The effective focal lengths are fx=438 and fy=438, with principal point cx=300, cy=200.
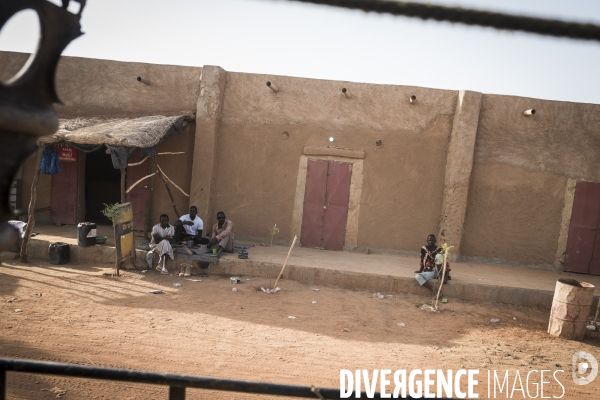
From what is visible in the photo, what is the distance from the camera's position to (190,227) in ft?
33.2

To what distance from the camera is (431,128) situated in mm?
10820

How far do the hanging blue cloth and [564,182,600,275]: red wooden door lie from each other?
12.3 meters

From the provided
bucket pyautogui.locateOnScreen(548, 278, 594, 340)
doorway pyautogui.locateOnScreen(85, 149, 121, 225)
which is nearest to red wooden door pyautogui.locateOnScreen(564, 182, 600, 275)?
bucket pyautogui.locateOnScreen(548, 278, 594, 340)

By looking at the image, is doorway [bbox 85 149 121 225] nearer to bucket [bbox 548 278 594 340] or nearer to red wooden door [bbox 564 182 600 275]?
bucket [bbox 548 278 594 340]

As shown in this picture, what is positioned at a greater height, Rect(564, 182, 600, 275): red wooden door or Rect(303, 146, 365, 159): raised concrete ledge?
Rect(303, 146, 365, 159): raised concrete ledge

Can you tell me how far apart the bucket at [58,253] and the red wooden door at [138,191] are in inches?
83.4

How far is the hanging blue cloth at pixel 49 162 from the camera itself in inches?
385

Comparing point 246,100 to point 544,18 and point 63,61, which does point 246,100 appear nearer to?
point 63,61

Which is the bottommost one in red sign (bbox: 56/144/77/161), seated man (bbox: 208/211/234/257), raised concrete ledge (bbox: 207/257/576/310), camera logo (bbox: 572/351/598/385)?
camera logo (bbox: 572/351/598/385)

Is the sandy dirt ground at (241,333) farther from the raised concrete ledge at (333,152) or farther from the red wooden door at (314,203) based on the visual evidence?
the raised concrete ledge at (333,152)

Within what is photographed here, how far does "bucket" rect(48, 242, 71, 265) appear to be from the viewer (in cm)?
926

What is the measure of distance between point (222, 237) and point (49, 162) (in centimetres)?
427

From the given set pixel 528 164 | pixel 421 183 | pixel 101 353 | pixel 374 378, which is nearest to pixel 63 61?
pixel 101 353

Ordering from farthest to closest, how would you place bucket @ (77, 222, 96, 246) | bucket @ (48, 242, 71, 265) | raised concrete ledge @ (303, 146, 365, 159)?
1. raised concrete ledge @ (303, 146, 365, 159)
2. bucket @ (77, 222, 96, 246)
3. bucket @ (48, 242, 71, 265)
